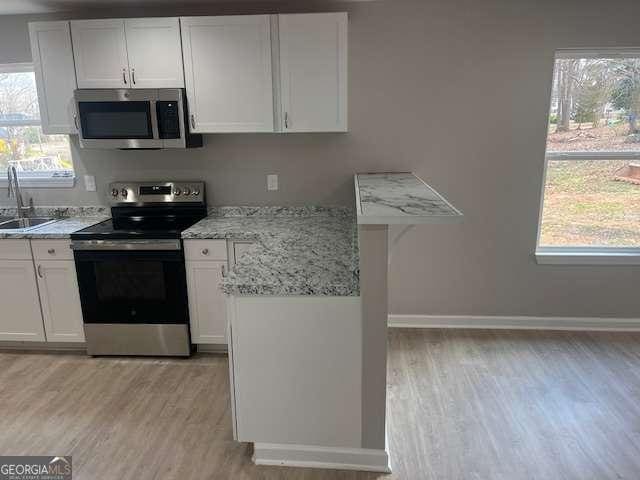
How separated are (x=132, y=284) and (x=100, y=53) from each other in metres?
1.52

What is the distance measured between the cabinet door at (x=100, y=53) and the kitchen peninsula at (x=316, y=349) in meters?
1.69

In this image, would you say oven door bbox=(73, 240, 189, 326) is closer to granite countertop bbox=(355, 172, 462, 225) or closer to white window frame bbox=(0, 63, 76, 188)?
white window frame bbox=(0, 63, 76, 188)

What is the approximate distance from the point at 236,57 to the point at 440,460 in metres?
2.57

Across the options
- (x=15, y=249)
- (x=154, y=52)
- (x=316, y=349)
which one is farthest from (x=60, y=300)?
(x=316, y=349)

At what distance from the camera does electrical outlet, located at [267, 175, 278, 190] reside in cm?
329

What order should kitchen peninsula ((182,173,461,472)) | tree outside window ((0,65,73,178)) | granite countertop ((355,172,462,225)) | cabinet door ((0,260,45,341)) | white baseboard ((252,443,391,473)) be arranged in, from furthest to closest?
tree outside window ((0,65,73,178)) → cabinet door ((0,260,45,341)) → white baseboard ((252,443,391,473)) → kitchen peninsula ((182,173,461,472)) → granite countertop ((355,172,462,225))

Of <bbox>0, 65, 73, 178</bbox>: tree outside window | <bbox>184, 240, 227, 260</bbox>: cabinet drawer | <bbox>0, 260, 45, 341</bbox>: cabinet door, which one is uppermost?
<bbox>0, 65, 73, 178</bbox>: tree outside window

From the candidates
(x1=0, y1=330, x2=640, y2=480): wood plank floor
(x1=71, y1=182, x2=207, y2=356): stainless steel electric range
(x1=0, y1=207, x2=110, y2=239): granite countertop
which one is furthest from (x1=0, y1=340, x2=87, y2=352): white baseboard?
(x1=0, y1=207, x2=110, y2=239): granite countertop

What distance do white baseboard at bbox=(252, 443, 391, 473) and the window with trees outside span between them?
6.80 feet

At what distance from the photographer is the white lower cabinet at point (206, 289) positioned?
2.87 meters

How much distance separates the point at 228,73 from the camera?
283 centimetres

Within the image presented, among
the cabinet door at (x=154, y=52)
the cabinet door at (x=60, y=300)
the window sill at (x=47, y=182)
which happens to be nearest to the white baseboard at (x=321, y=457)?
the cabinet door at (x=60, y=300)

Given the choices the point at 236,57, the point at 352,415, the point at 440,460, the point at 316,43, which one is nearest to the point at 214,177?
the point at 236,57

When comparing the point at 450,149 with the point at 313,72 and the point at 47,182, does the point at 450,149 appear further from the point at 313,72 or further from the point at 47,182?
the point at 47,182
